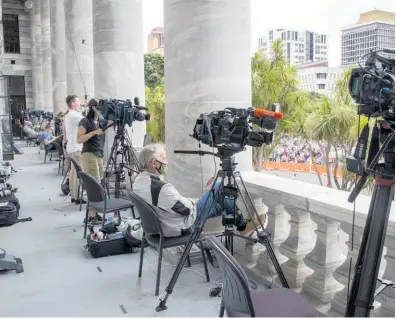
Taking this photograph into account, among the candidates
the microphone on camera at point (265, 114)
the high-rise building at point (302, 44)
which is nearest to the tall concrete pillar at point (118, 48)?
the microphone on camera at point (265, 114)

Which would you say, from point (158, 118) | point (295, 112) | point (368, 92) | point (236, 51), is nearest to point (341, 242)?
point (368, 92)

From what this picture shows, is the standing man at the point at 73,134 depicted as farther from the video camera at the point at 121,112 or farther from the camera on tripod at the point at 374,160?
the camera on tripod at the point at 374,160

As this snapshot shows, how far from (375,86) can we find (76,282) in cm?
287

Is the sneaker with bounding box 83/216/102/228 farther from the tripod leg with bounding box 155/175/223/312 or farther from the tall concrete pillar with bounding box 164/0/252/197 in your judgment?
the tripod leg with bounding box 155/175/223/312

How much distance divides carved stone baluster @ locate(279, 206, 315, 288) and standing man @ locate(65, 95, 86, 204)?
4.29 m

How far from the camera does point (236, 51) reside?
4.14m

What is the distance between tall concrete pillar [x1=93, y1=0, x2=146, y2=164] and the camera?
25.4 ft

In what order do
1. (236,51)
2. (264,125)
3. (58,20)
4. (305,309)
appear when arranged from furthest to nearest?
(58,20)
(236,51)
(264,125)
(305,309)

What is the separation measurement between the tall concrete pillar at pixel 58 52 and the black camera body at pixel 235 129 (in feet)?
43.5

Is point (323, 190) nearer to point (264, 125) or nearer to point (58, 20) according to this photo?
point (264, 125)

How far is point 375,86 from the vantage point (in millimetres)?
1948

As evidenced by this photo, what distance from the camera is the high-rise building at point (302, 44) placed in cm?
1469

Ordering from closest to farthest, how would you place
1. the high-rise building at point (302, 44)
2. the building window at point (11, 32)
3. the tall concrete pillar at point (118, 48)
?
1. the tall concrete pillar at point (118, 48)
2. the high-rise building at point (302, 44)
3. the building window at point (11, 32)

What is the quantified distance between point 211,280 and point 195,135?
1236 millimetres
